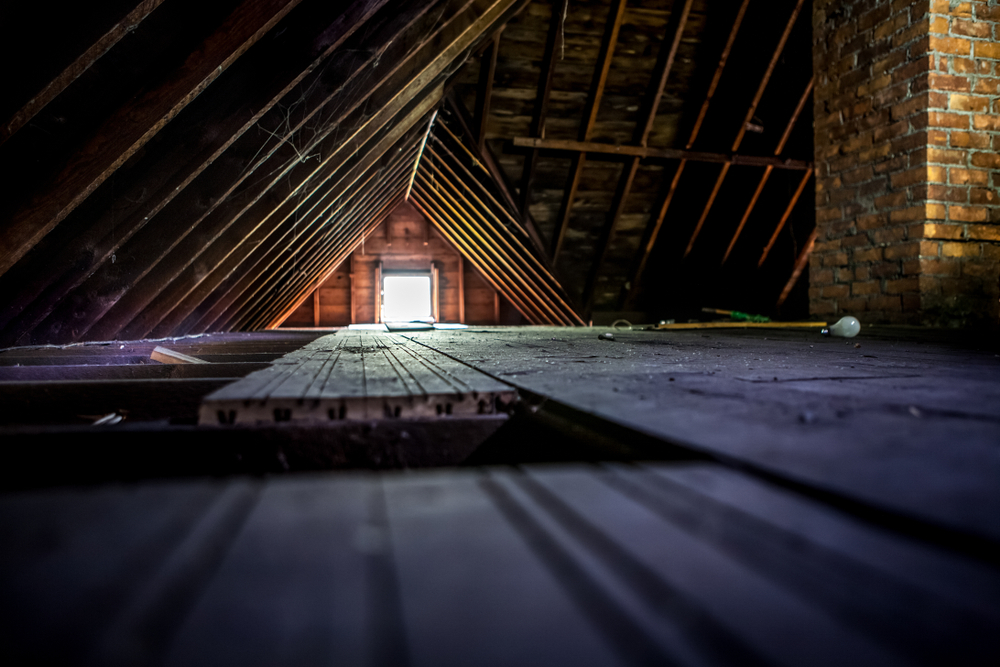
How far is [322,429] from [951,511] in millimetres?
928

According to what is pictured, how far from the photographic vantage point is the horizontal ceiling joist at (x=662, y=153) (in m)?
5.79

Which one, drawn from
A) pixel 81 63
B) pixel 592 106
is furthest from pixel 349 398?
pixel 592 106

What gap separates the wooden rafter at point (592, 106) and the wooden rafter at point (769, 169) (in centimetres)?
192

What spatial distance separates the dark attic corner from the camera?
0.37m

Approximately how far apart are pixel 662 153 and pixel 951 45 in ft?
10.2

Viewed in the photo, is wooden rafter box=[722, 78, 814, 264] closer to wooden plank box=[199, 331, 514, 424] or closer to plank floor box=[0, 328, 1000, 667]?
wooden plank box=[199, 331, 514, 424]

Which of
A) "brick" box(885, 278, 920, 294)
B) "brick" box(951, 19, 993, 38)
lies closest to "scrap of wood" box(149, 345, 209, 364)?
"brick" box(885, 278, 920, 294)

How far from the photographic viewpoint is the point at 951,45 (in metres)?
3.03

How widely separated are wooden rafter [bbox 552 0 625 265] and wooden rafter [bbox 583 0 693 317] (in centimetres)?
46

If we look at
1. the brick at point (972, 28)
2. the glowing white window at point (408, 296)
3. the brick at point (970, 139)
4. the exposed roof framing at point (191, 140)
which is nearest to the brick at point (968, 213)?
the brick at point (970, 139)

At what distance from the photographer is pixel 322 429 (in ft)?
3.60

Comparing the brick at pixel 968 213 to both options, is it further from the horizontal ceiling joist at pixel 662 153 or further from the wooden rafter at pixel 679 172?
the horizontal ceiling joist at pixel 662 153

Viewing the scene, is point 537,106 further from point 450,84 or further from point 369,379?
point 369,379

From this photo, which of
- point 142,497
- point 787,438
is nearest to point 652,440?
point 787,438
